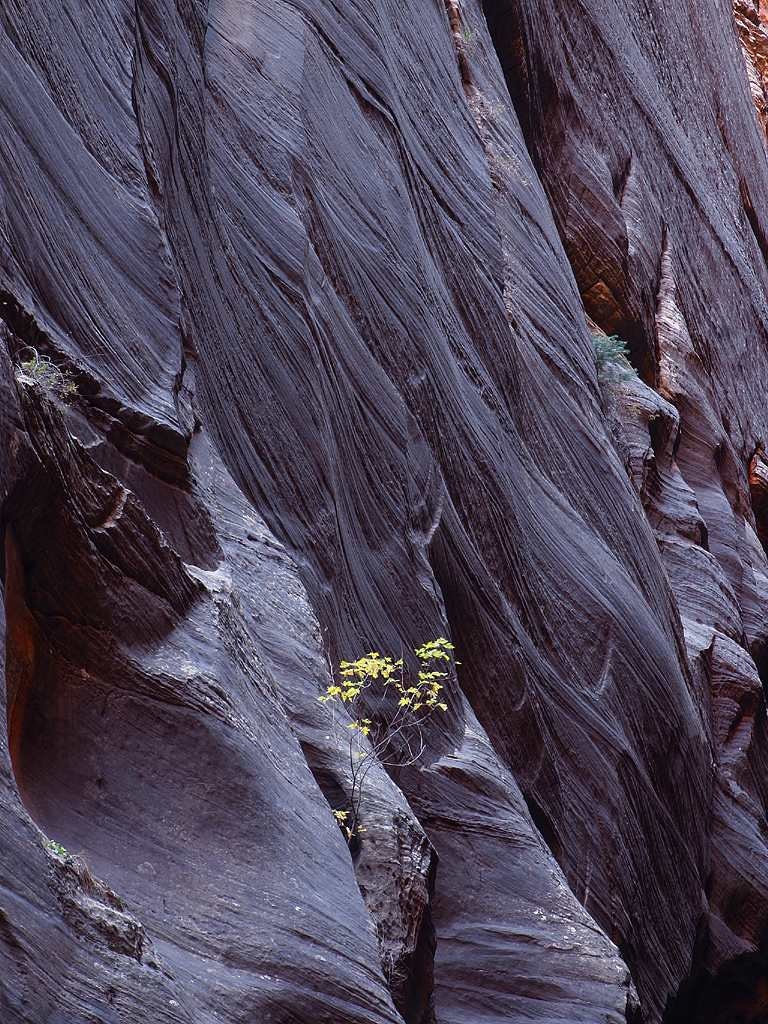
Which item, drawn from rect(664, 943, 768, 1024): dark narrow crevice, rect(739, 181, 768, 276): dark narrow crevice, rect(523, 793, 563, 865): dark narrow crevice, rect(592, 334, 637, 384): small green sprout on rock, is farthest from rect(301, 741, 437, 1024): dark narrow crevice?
rect(739, 181, 768, 276): dark narrow crevice

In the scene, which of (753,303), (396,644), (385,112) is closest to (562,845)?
(396,644)

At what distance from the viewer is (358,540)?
390 inches

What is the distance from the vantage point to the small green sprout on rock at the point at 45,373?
6.18 metres

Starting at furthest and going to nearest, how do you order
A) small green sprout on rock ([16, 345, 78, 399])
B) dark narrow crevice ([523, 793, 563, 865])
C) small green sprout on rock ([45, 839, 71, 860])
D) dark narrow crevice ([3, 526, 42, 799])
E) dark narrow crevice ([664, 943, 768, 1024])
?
dark narrow crevice ([664, 943, 768, 1024]), dark narrow crevice ([523, 793, 563, 865]), small green sprout on rock ([16, 345, 78, 399]), dark narrow crevice ([3, 526, 42, 799]), small green sprout on rock ([45, 839, 71, 860])

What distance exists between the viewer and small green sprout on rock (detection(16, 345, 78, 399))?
20.3 feet

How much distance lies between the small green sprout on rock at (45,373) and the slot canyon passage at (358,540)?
0.13ft

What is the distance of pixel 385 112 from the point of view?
41.6 feet

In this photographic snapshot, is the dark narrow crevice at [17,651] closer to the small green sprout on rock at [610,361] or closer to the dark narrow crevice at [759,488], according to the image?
the small green sprout on rock at [610,361]

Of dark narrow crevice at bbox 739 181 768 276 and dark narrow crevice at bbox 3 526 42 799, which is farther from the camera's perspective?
dark narrow crevice at bbox 739 181 768 276

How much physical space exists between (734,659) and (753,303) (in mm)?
8991

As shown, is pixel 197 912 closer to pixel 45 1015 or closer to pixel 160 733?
pixel 160 733

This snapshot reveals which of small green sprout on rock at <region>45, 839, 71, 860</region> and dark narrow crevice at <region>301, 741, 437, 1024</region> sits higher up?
small green sprout on rock at <region>45, 839, 71, 860</region>

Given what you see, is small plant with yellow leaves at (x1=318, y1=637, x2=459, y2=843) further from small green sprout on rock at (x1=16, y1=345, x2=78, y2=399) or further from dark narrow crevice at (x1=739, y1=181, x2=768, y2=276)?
dark narrow crevice at (x1=739, y1=181, x2=768, y2=276)

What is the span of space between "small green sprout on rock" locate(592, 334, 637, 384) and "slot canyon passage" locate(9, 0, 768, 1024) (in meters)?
0.06
